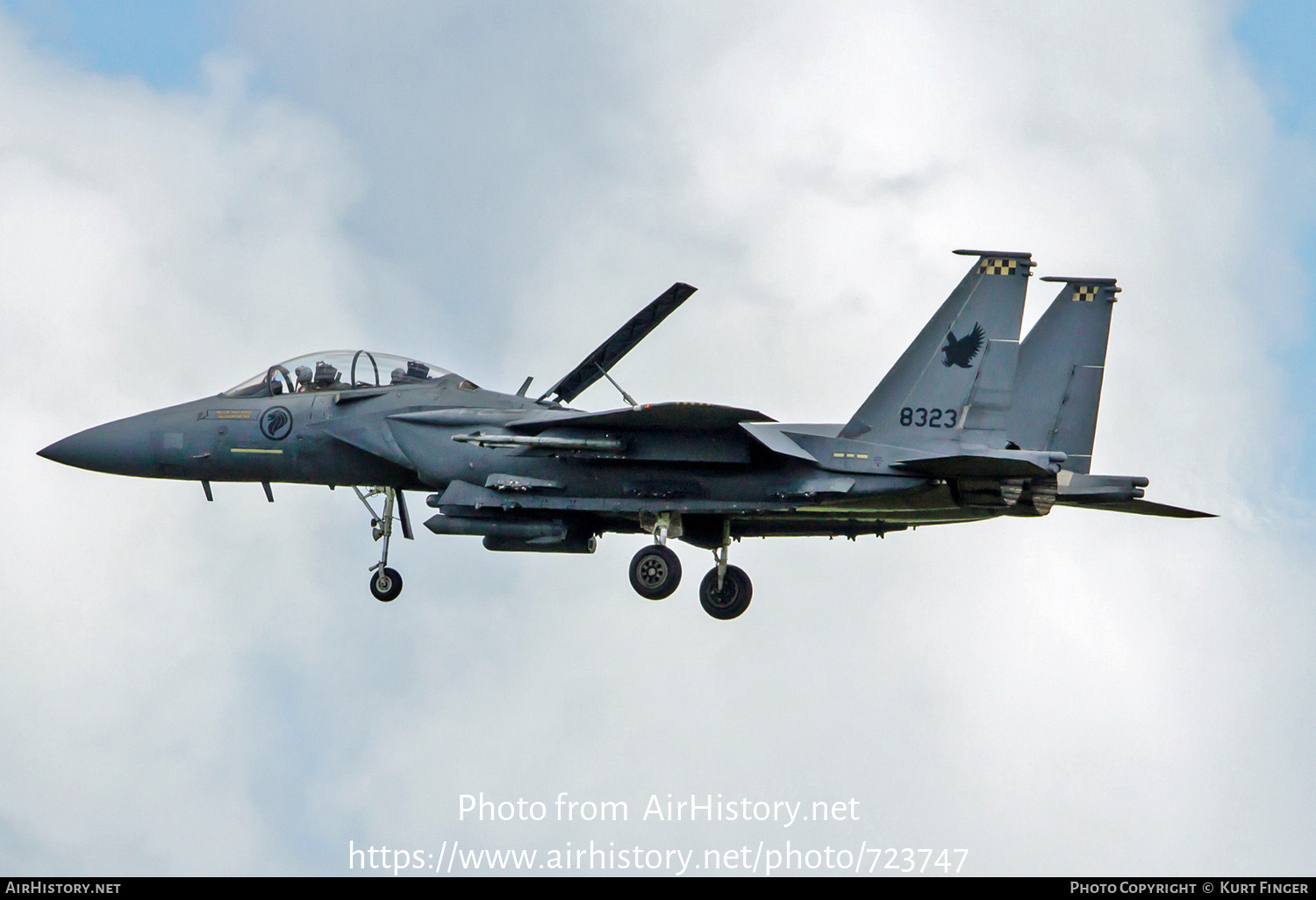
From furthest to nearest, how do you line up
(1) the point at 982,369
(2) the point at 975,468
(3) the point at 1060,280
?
(3) the point at 1060,280
(1) the point at 982,369
(2) the point at 975,468

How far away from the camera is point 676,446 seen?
2009cm

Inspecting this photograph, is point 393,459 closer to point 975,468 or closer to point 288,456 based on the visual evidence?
point 288,456

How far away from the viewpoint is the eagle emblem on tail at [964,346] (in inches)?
824

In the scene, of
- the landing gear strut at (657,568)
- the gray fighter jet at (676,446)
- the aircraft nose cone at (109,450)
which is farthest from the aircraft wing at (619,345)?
the aircraft nose cone at (109,450)

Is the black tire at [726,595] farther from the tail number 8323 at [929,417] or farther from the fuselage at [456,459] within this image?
the tail number 8323 at [929,417]

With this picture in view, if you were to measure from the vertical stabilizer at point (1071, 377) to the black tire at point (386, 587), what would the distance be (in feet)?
26.7

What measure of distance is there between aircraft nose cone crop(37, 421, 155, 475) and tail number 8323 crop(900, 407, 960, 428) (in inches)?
377

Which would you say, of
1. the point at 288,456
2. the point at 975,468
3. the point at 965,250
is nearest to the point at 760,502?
the point at 975,468

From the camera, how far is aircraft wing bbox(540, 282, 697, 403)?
22.4m

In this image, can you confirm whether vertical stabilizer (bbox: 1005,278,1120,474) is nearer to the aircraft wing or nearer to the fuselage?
the fuselage

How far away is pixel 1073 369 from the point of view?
22281 millimetres

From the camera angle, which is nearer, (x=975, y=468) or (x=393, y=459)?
(x=975, y=468)

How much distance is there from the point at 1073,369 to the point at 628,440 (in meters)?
6.23

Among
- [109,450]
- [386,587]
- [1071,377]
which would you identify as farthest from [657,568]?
[109,450]
